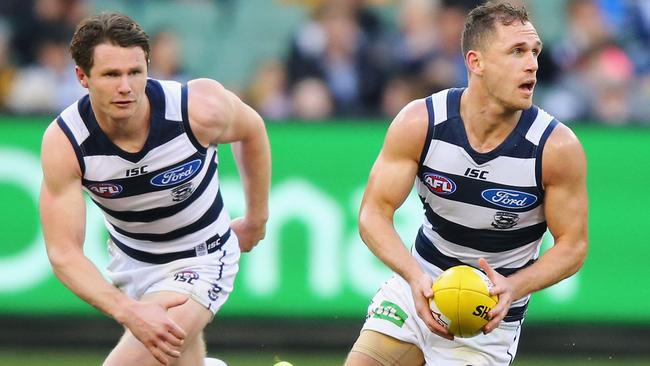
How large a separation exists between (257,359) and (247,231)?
3.46 metres

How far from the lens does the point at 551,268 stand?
6.97m

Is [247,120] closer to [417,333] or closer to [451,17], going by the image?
[417,333]

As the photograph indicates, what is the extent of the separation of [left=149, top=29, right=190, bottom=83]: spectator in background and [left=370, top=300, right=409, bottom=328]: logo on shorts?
6.04 metres

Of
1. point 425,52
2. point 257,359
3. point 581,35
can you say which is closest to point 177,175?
point 257,359

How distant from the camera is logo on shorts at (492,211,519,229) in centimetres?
717

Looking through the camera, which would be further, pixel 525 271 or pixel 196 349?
pixel 196 349

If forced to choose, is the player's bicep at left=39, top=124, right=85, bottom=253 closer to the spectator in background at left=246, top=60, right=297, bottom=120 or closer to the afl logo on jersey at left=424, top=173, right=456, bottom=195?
the afl logo on jersey at left=424, top=173, right=456, bottom=195

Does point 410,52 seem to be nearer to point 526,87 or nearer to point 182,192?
point 182,192

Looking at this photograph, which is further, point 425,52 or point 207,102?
point 425,52

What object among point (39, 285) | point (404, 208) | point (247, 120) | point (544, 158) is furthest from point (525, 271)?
point (39, 285)

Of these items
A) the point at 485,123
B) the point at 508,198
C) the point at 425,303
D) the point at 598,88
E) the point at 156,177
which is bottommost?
the point at 425,303

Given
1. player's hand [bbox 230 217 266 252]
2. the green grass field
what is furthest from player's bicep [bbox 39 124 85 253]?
the green grass field

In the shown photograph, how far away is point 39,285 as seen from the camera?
38.7ft

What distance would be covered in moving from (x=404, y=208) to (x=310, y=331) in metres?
1.39
